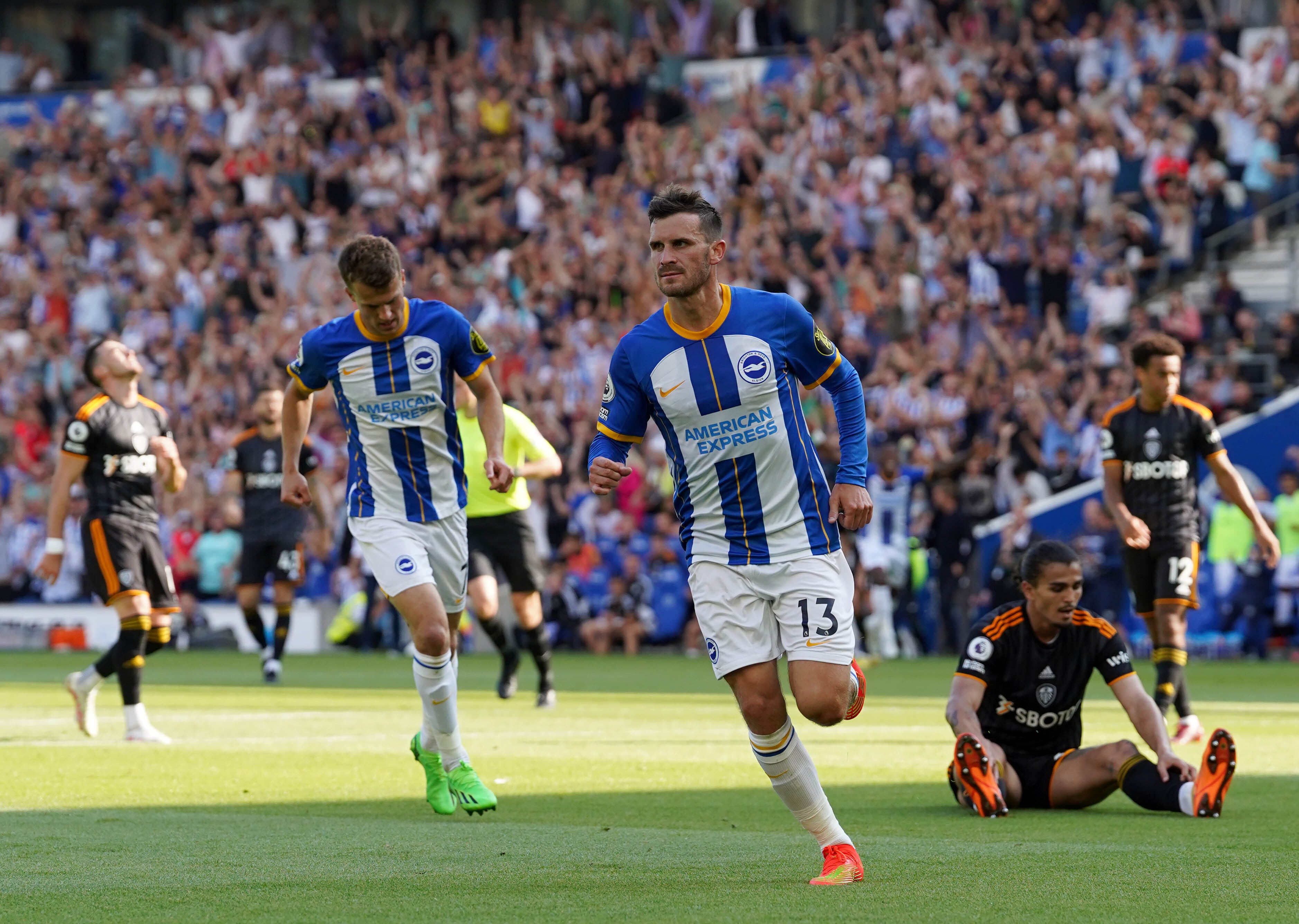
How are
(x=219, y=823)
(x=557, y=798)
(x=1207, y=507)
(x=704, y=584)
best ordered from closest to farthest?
(x=704, y=584), (x=219, y=823), (x=557, y=798), (x=1207, y=507)

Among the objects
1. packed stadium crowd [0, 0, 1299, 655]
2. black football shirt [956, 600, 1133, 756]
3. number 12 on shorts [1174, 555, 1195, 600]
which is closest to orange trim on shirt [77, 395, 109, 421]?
packed stadium crowd [0, 0, 1299, 655]

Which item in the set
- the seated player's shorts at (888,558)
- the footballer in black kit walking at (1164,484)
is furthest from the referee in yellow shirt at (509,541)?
the seated player's shorts at (888,558)

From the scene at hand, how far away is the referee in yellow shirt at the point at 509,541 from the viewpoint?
13.8m

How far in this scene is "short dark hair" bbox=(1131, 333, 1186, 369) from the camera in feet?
37.8

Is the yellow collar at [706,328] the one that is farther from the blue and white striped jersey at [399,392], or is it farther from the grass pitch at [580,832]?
the blue and white striped jersey at [399,392]

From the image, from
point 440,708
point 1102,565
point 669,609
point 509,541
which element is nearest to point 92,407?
point 509,541

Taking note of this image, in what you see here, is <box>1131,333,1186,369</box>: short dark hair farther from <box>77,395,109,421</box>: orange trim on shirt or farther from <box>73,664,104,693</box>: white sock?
<box>73,664,104,693</box>: white sock

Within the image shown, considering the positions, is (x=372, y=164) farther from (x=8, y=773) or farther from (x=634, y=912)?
(x=634, y=912)

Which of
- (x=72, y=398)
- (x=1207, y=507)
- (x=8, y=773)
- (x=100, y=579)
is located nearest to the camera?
(x=8, y=773)

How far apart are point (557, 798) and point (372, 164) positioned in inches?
950

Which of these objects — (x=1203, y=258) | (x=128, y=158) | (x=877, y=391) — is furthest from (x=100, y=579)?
(x=128, y=158)

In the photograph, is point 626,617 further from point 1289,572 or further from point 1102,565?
point 1289,572

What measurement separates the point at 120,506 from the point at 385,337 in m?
4.23

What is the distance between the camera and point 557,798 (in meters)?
8.89
